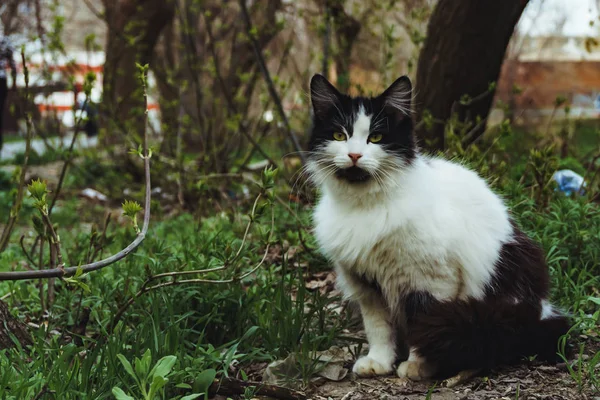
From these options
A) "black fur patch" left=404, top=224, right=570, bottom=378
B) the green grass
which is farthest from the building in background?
"black fur patch" left=404, top=224, right=570, bottom=378

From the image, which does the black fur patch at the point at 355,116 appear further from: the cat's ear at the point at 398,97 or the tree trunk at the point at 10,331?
the tree trunk at the point at 10,331

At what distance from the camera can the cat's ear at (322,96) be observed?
8.66 ft

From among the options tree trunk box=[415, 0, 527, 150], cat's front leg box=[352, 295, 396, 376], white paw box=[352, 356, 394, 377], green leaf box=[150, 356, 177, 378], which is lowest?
white paw box=[352, 356, 394, 377]

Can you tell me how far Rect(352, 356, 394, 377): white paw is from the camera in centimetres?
254

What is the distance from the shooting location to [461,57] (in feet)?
15.8

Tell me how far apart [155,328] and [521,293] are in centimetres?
146

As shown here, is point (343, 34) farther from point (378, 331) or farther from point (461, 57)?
point (378, 331)

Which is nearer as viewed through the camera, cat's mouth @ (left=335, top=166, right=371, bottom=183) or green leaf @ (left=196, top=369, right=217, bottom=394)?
green leaf @ (left=196, top=369, right=217, bottom=394)

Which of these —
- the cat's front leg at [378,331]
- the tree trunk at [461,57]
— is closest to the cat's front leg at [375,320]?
the cat's front leg at [378,331]

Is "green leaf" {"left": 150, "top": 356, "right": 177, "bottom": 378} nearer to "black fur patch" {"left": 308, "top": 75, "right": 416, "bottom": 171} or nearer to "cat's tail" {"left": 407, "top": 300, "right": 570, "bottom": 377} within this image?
"cat's tail" {"left": 407, "top": 300, "right": 570, "bottom": 377}

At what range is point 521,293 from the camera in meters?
2.64

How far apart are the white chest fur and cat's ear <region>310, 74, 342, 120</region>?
0.34 meters

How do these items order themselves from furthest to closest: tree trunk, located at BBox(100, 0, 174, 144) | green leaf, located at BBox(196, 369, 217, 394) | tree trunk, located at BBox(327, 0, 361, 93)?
tree trunk, located at BBox(100, 0, 174, 144)
tree trunk, located at BBox(327, 0, 361, 93)
green leaf, located at BBox(196, 369, 217, 394)

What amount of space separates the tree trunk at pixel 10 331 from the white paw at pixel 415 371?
149 centimetres
